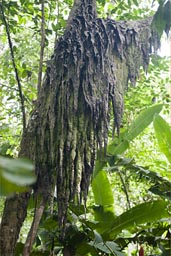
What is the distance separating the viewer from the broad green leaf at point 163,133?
2165 mm

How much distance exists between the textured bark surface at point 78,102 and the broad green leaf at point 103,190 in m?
0.63

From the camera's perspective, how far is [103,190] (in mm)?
2262

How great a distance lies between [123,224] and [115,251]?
139 mm

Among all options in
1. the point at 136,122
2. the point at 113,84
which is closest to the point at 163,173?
the point at 136,122

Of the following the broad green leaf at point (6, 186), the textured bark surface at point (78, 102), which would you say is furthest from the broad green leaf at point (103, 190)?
the broad green leaf at point (6, 186)

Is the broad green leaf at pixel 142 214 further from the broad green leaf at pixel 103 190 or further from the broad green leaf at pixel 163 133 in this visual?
the broad green leaf at pixel 163 133

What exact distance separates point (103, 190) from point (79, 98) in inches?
33.6

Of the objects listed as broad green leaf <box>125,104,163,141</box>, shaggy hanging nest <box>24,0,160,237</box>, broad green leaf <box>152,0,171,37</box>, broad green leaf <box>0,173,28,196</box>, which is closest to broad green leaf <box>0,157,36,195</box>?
broad green leaf <box>0,173,28,196</box>

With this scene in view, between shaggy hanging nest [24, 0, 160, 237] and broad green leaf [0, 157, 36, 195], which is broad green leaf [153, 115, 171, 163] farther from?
broad green leaf [0, 157, 36, 195]

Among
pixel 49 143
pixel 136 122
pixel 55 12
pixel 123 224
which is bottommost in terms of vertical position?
pixel 123 224

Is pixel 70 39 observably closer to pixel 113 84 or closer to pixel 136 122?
pixel 113 84

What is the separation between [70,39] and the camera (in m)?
1.69

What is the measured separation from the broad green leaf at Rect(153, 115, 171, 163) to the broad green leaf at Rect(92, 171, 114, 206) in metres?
0.38

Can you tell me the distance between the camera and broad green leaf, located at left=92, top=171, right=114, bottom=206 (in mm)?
2244
